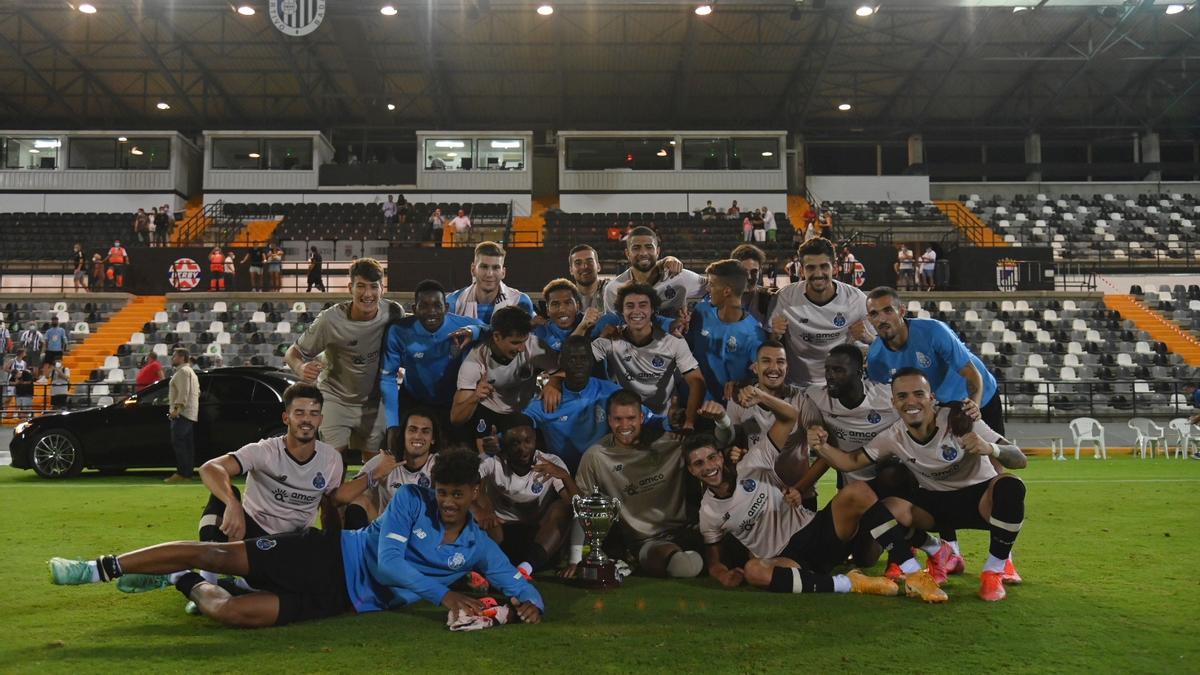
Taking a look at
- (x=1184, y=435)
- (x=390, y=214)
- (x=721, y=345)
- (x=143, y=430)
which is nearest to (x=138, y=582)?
(x=721, y=345)

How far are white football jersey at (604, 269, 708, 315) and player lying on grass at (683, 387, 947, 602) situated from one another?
175 cm

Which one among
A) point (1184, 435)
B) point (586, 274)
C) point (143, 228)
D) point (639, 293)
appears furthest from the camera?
point (143, 228)

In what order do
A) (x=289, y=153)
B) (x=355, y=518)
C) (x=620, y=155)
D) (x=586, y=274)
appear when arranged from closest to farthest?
(x=355, y=518)
(x=586, y=274)
(x=620, y=155)
(x=289, y=153)

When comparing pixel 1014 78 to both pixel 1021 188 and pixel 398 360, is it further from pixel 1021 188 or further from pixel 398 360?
pixel 398 360

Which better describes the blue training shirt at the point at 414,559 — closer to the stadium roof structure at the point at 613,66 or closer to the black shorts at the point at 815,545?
the black shorts at the point at 815,545

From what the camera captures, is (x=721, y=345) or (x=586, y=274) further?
(x=586, y=274)

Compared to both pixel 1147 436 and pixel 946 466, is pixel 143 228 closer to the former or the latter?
pixel 1147 436

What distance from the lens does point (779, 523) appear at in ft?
18.5

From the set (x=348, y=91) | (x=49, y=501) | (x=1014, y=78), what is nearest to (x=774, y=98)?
(x=1014, y=78)

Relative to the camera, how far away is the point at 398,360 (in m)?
6.70

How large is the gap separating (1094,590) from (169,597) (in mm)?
5307

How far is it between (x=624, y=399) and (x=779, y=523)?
1249 mm

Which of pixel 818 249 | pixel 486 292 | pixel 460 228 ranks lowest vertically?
pixel 486 292

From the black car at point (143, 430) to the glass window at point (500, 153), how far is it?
83.0 feet
